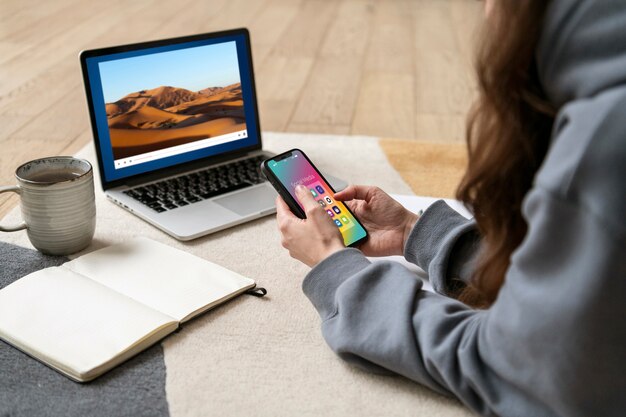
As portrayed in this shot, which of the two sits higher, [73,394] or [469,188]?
[469,188]

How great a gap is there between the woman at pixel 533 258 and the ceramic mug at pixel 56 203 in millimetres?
401

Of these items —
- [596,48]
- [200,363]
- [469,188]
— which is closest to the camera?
[596,48]

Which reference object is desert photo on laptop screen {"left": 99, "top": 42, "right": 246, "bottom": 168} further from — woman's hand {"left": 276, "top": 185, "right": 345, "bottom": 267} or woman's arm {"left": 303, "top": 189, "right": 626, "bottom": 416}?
woman's arm {"left": 303, "top": 189, "right": 626, "bottom": 416}

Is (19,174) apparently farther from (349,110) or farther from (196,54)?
(349,110)

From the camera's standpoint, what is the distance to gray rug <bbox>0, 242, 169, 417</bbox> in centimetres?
78

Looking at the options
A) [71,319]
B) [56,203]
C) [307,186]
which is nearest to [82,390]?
[71,319]

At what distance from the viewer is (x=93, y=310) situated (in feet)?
2.98

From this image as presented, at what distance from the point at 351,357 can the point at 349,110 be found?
1384mm

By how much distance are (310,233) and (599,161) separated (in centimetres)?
44

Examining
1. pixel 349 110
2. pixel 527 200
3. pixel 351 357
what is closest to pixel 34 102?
pixel 349 110

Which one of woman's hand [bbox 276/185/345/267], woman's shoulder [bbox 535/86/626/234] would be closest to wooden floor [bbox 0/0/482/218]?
woman's hand [bbox 276/185/345/267]

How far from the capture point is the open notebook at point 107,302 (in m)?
0.84

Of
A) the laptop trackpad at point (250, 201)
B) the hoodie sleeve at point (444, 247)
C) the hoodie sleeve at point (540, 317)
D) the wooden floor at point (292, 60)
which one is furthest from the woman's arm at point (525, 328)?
the wooden floor at point (292, 60)

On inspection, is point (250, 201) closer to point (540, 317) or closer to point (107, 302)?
point (107, 302)
